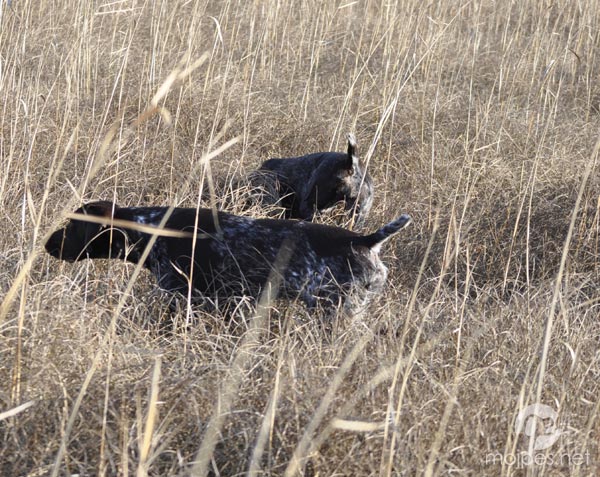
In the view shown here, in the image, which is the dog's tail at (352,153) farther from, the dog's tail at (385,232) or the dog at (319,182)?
the dog's tail at (385,232)

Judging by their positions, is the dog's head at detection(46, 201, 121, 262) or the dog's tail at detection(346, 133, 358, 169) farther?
the dog's tail at detection(346, 133, 358, 169)

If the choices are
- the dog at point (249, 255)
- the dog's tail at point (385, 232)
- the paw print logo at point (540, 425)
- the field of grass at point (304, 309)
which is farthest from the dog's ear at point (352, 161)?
the paw print logo at point (540, 425)

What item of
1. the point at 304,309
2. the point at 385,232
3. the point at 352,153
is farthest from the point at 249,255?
the point at 352,153

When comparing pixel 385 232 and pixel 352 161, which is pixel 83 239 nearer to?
pixel 385 232

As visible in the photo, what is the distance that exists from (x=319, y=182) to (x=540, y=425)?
3.28 m

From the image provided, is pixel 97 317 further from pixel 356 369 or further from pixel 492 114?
pixel 492 114

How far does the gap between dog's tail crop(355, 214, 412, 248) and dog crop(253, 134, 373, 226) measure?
1.21m

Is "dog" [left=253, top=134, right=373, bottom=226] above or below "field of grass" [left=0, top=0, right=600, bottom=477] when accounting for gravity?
below

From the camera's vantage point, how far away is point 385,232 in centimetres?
409

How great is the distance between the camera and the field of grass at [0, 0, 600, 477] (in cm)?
254

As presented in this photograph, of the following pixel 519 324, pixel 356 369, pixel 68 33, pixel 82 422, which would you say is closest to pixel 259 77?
pixel 68 33

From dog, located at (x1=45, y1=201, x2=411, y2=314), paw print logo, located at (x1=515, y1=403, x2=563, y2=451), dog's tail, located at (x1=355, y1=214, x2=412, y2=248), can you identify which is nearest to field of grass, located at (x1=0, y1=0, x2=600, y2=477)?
paw print logo, located at (x1=515, y1=403, x2=563, y2=451)

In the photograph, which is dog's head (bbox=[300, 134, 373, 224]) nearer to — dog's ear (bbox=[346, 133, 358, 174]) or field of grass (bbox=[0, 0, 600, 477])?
dog's ear (bbox=[346, 133, 358, 174])

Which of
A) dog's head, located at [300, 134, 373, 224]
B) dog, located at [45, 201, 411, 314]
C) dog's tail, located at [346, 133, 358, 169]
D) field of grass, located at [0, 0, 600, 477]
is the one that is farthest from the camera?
dog's head, located at [300, 134, 373, 224]
